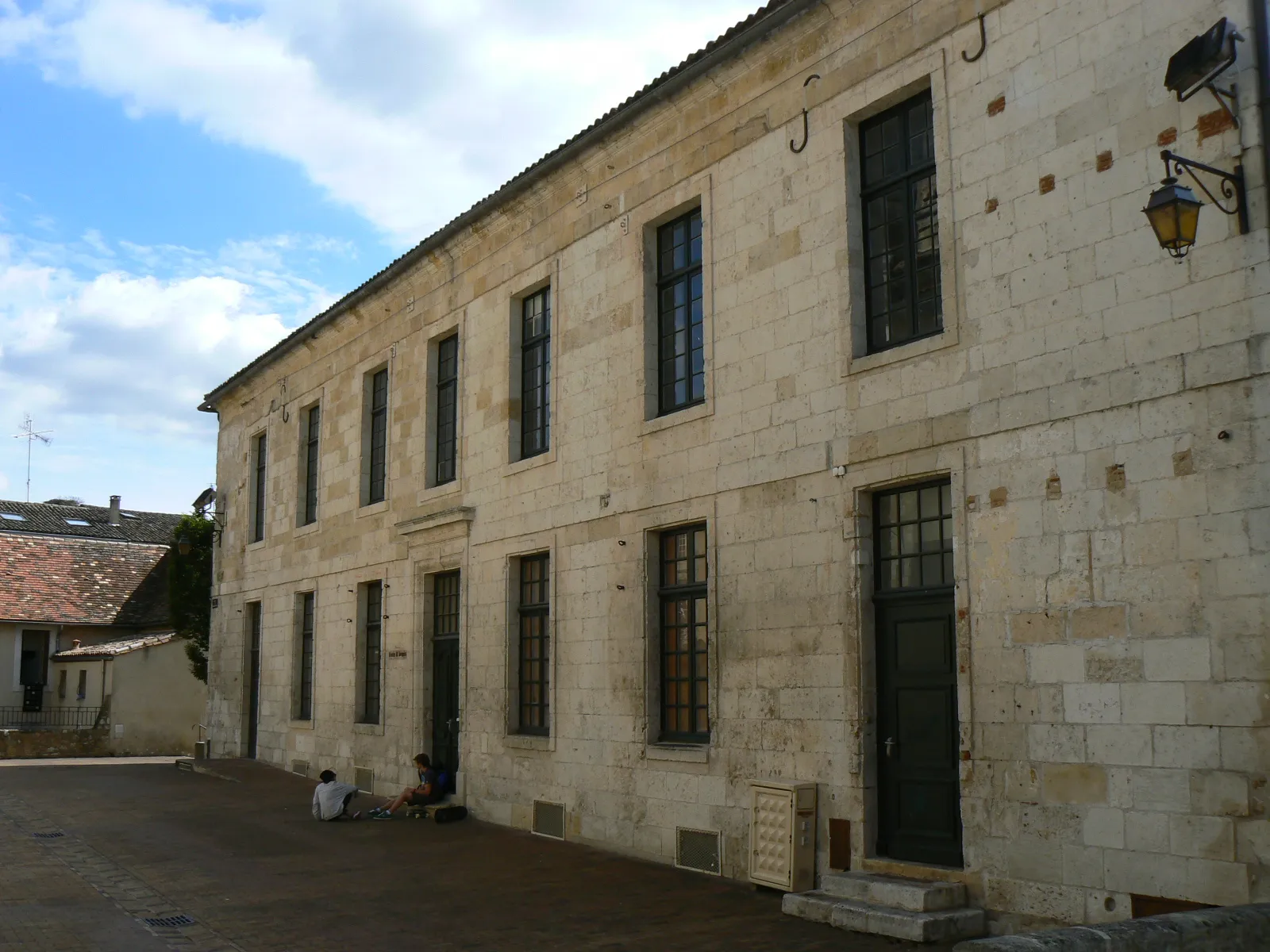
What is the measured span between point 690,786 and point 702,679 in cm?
96

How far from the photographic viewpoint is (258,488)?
22.8 m

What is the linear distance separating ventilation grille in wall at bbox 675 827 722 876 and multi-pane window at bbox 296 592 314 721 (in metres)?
10.4

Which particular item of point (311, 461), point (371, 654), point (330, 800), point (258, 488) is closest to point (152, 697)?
point (258, 488)

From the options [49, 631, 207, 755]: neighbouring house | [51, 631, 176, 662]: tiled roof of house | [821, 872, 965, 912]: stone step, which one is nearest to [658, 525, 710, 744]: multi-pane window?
[821, 872, 965, 912]: stone step

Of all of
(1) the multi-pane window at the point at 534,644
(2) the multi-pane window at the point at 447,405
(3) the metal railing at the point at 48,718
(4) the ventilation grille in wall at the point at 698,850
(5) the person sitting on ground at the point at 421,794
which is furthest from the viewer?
(3) the metal railing at the point at 48,718

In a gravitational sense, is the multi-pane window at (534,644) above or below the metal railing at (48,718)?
above

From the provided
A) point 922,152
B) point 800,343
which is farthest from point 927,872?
point 922,152

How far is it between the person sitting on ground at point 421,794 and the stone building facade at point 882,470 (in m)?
0.38

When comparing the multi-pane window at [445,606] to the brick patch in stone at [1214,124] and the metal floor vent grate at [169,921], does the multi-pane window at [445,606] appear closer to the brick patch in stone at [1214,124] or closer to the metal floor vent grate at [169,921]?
the metal floor vent grate at [169,921]

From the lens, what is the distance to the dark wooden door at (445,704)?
15.3 metres

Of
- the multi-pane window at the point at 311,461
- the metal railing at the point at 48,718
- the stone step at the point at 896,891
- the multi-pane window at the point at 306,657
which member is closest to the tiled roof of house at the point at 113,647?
the metal railing at the point at 48,718

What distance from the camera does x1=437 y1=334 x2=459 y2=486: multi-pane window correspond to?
16.0m

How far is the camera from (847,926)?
818 cm

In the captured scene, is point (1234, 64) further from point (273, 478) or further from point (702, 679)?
point (273, 478)
